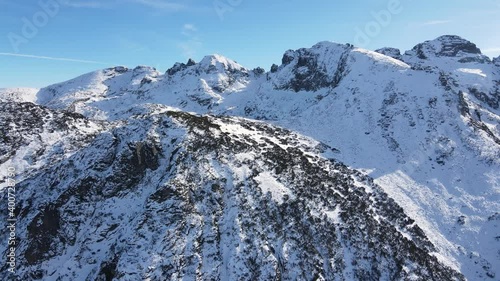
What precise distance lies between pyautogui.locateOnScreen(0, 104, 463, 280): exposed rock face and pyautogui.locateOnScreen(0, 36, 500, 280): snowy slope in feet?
7.50

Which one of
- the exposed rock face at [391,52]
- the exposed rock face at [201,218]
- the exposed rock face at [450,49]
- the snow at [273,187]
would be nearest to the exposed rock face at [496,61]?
the exposed rock face at [450,49]

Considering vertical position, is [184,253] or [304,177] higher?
[304,177]

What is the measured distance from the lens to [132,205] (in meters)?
38.0

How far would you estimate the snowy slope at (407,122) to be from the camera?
46250 millimetres

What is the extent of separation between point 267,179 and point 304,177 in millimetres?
5906

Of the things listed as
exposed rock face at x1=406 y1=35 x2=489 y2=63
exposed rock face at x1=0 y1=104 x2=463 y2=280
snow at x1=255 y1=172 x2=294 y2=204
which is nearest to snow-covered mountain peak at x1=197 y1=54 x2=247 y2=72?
exposed rock face at x1=406 y1=35 x2=489 y2=63

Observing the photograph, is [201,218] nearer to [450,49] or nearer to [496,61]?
[496,61]

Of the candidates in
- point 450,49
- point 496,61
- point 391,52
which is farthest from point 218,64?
point 496,61

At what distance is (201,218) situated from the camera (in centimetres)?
3628

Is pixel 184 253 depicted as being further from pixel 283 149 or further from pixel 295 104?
pixel 295 104

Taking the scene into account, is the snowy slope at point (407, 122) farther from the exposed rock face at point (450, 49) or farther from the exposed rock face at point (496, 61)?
the exposed rock face at point (450, 49)

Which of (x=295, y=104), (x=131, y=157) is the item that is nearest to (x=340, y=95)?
(x=295, y=104)

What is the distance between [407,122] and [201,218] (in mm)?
48593

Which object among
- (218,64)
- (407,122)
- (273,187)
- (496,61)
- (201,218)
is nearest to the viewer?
(201,218)
